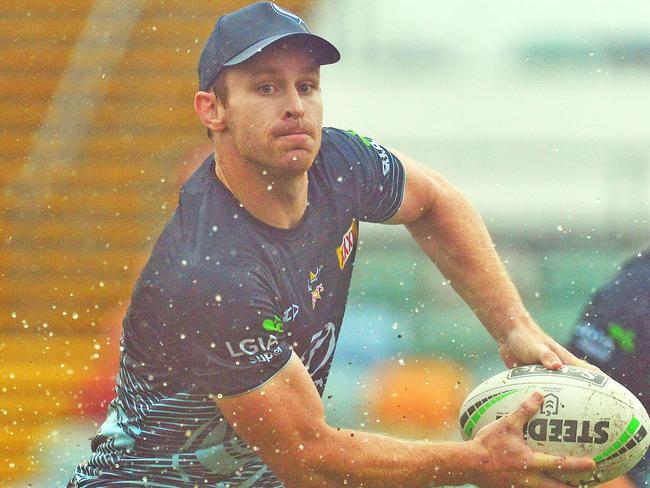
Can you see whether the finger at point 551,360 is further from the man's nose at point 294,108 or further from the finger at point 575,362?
the man's nose at point 294,108

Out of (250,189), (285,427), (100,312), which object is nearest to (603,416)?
(285,427)

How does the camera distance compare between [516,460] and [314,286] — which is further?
[314,286]

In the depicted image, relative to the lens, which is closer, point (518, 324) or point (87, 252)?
point (518, 324)

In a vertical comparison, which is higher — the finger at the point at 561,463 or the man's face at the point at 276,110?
the man's face at the point at 276,110

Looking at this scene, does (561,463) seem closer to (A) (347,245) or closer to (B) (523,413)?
(B) (523,413)

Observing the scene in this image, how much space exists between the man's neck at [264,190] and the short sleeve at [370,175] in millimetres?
303

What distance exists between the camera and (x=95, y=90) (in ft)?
24.0

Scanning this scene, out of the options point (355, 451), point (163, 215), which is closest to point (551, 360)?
point (355, 451)

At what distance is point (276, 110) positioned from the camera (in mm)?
3365

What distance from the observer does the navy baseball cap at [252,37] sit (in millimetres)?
3346

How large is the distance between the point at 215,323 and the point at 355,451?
53 cm

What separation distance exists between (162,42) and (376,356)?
2366 millimetres

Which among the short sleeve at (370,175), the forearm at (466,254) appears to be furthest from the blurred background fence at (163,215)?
the short sleeve at (370,175)

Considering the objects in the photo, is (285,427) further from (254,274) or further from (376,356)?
(376,356)
